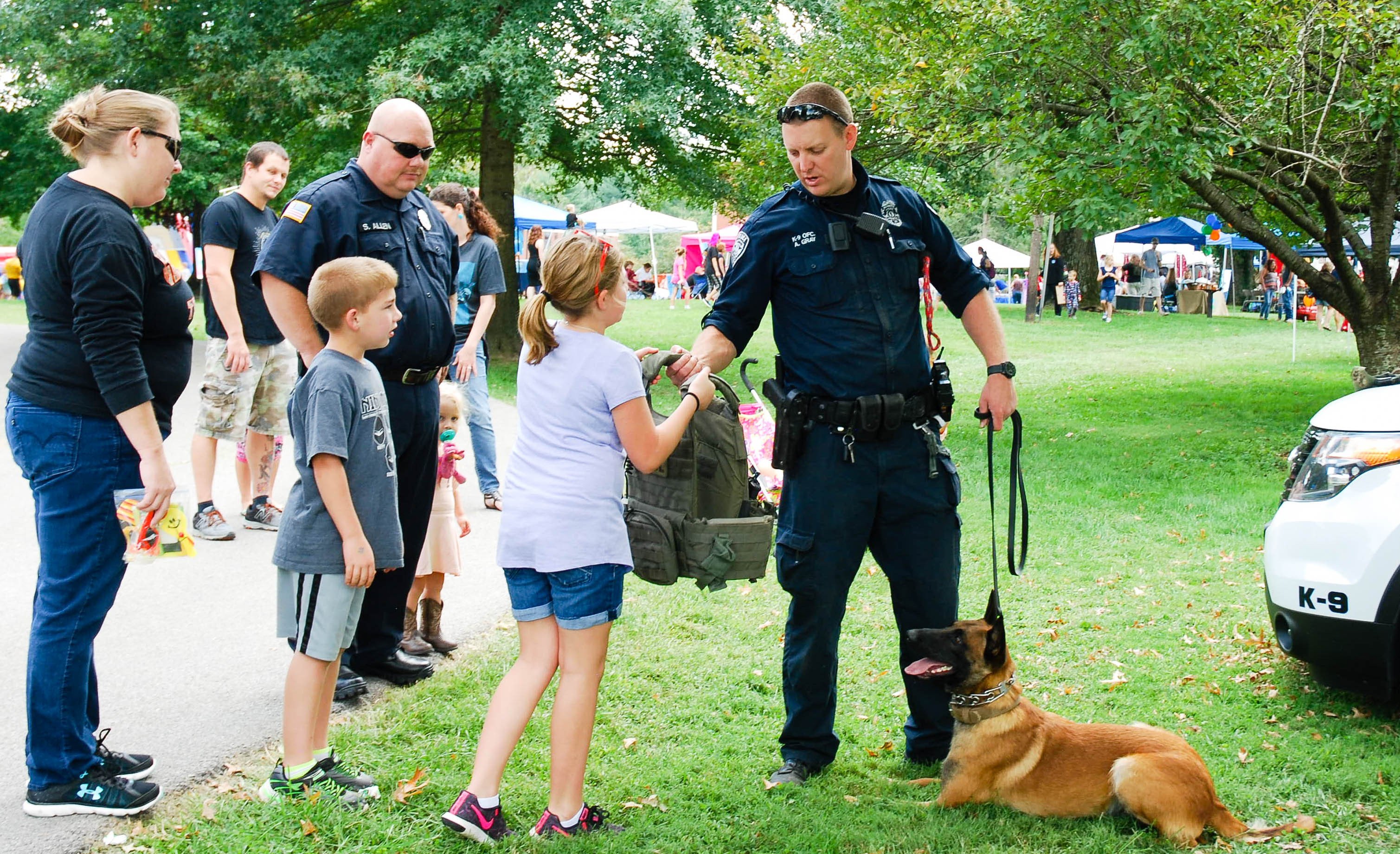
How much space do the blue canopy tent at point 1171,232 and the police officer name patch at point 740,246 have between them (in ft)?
102

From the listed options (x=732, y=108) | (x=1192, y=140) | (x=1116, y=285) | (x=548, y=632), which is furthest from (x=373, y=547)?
(x=1116, y=285)

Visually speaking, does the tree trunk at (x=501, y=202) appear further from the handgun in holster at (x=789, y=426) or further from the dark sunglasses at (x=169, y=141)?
the handgun in holster at (x=789, y=426)

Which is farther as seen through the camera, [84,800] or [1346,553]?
[1346,553]

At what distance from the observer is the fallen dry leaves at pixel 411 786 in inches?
148

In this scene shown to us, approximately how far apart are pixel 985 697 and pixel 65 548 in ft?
9.44

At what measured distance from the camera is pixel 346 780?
3725 mm

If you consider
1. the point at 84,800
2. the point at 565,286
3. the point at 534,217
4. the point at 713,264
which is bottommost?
the point at 84,800

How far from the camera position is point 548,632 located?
11.5 feet

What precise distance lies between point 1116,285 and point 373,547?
3606 cm

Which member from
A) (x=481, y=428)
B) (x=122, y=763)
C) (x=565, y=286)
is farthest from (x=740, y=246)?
(x=481, y=428)

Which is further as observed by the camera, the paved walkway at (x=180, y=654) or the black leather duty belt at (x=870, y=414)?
the paved walkway at (x=180, y=654)

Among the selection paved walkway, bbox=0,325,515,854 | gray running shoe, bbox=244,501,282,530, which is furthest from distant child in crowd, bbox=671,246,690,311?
paved walkway, bbox=0,325,515,854

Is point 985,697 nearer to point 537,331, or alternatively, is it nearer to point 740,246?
point 740,246

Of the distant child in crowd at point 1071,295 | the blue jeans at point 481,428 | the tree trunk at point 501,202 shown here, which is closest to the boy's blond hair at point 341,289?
the blue jeans at point 481,428
